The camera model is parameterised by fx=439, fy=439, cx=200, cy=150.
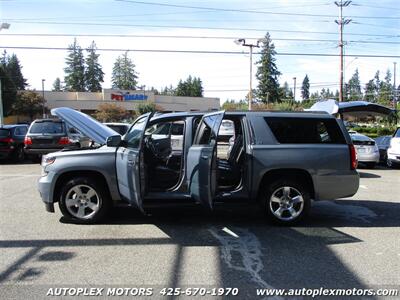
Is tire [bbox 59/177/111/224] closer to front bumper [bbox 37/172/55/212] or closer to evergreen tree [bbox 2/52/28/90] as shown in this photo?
front bumper [bbox 37/172/55/212]

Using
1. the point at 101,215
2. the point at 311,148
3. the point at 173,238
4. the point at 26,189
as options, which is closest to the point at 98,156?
the point at 101,215

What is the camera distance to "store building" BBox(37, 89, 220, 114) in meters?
76.4

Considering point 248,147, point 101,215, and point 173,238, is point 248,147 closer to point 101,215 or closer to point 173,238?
point 173,238

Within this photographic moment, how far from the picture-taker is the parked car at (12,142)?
17.5 meters

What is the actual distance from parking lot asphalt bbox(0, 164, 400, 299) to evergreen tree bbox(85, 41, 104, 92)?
11746 cm

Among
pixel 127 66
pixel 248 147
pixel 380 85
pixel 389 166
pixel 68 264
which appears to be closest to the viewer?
pixel 68 264

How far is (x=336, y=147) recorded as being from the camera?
22.8ft

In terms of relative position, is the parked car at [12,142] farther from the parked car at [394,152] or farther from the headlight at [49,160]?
the parked car at [394,152]

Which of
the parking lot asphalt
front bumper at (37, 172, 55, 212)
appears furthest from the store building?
front bumper at (37, 172, 55, 212)

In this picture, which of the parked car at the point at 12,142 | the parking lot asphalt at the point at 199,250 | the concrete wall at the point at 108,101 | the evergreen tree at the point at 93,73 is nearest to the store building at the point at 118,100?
the concrete wall at the point at 108,101

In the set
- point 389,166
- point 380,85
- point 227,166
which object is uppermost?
point 380,85

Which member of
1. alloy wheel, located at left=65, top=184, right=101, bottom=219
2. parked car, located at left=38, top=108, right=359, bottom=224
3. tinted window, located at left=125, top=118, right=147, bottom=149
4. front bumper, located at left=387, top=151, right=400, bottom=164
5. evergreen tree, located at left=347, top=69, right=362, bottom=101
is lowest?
front bumper, located at left=387, top=151, right=400, bottom=164

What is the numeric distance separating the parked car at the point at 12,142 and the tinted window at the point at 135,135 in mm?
12169

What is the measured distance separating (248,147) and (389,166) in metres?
11.7
